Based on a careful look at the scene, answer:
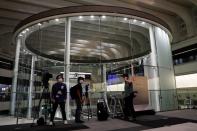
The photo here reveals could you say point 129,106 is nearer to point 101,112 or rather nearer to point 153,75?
point 101,112

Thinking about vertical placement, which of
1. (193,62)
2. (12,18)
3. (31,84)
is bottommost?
(31,84)

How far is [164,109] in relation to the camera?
7.87 metres

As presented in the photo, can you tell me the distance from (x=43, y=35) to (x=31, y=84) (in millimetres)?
2398

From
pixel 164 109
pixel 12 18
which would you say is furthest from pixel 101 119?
pixel 12 18

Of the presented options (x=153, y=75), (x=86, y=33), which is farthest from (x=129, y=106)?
(x=86, y=33)

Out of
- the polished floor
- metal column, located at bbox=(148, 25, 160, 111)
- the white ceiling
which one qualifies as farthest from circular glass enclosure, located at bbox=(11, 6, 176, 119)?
the white ceiling

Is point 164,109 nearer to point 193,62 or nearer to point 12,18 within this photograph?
point 193,62

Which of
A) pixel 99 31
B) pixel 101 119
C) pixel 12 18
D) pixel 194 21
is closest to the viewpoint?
pixel 101 119

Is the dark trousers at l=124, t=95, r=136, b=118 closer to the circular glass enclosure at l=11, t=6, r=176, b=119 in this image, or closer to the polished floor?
the polished floor

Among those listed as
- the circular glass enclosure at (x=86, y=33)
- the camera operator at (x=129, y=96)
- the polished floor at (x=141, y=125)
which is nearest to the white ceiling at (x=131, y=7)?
the circular glass enclosure at (x=86, y=33)

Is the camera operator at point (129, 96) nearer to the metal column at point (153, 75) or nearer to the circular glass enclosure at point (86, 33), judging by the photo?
the metal column at point (153, 75)

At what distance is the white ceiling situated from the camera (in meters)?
10.6

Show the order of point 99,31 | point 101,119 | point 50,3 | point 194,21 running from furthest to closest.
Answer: point 194,21 < point 50,3 < point 99,31 < point 101,119

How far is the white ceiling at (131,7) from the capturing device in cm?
1062
